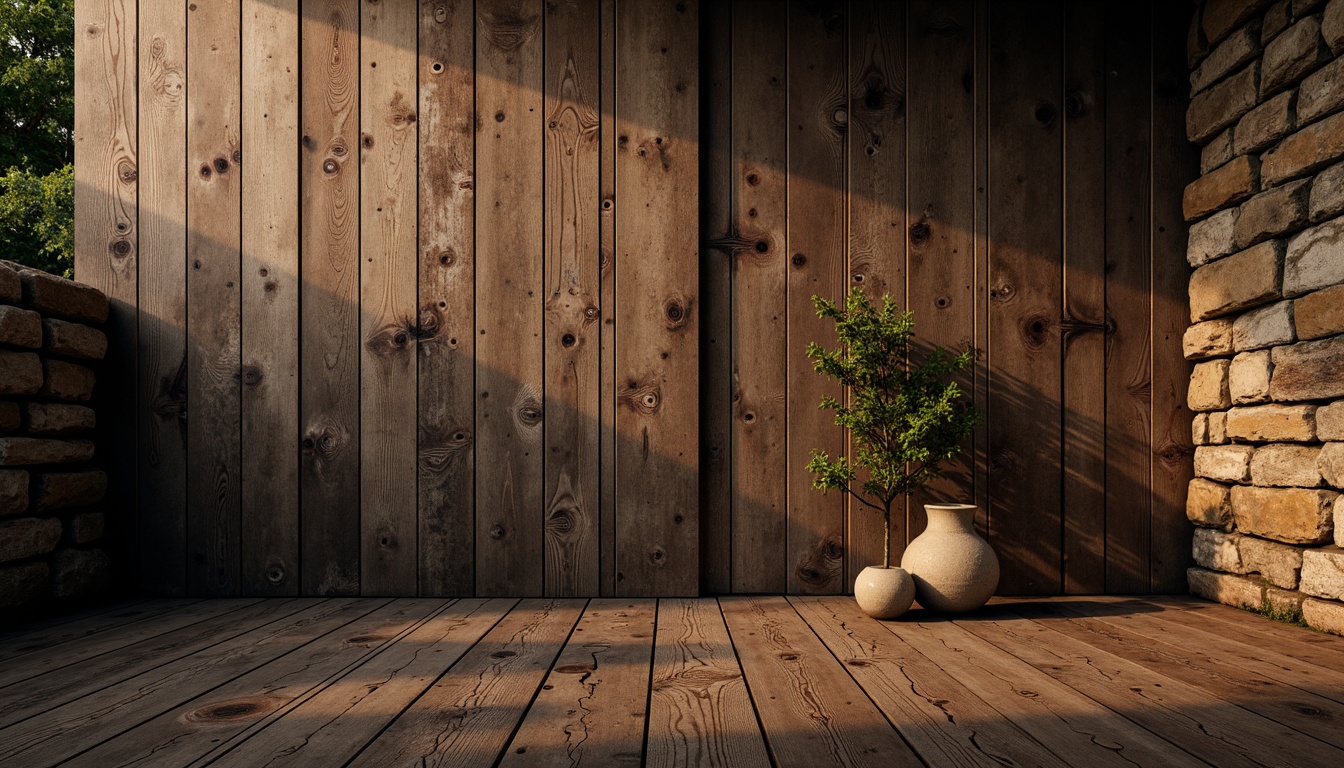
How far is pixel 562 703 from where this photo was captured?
4.89 ft

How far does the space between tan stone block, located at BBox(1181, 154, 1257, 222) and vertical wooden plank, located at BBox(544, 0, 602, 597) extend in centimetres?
199

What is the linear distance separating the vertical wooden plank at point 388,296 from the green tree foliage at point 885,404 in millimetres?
1335

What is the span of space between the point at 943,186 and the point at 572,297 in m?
1.31

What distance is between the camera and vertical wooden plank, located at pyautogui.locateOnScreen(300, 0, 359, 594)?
2.57 m

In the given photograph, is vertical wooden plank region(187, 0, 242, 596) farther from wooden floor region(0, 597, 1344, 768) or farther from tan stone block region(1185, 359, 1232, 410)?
tan stone block region(1185, 359, 1232, 410)

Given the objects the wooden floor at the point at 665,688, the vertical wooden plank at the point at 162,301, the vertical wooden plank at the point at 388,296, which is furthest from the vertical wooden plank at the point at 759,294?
the vertical wooden plank at the point at 162,301

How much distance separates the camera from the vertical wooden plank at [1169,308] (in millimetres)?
2627

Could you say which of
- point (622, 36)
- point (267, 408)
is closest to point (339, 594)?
point (267, 408)

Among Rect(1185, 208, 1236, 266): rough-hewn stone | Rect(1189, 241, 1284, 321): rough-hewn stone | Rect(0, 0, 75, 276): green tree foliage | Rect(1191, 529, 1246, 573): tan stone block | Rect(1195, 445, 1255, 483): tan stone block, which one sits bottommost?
Rect(1191, 529, 1246, 573): tan stone block

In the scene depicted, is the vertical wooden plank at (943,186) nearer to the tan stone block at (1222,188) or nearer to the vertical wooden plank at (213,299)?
the tan stone block at (1222,188)

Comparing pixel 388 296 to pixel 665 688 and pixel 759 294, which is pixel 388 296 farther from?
pixel 665 688

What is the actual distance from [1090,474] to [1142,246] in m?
0.80

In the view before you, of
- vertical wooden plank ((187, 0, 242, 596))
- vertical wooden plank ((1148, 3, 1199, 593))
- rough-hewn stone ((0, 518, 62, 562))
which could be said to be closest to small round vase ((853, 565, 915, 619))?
vertical wooden plank ((1148, 3, 1199, 593))

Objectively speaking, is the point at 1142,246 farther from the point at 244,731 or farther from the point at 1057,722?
the point at 244,731
